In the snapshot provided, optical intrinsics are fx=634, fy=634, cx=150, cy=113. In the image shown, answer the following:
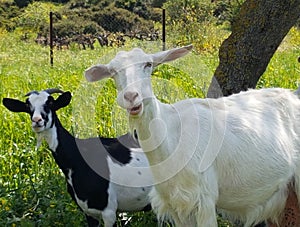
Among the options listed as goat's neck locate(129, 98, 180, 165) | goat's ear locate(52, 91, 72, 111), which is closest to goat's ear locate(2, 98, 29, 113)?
goat's ear locate(52, 91, 72, 111)

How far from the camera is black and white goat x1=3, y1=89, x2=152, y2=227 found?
4.71 m

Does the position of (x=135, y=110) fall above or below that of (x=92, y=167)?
above

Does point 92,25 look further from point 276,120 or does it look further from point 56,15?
point 276,120

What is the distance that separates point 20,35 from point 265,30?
22.3 metres

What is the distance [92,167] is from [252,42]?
6.09 ft

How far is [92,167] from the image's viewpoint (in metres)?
4.82

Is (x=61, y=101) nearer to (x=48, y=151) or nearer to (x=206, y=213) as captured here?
→ (x=206, y=213)

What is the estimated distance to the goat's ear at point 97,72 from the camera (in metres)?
3.64

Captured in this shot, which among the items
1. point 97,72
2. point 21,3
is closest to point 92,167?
point 97,72

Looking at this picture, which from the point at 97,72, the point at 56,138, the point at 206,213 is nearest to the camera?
the point at 97,72

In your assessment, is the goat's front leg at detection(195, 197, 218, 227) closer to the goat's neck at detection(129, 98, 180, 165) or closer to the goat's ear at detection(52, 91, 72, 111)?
the goat's neck at detection(129, 98, 180, 165)

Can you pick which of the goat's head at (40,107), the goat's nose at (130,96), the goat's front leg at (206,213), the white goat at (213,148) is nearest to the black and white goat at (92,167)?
the goat's head at (40,107)

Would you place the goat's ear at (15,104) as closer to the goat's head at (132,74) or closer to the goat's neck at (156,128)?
the goat's head at (132,74)

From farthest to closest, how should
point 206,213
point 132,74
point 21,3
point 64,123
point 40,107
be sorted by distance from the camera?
1. point 21,3
2. point 64,123
3. point 40,107
4. point 206,213
5. point 132,74
